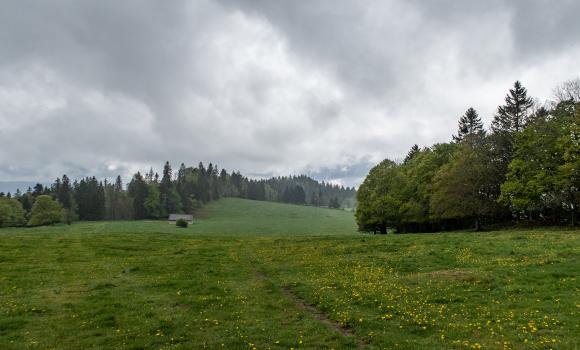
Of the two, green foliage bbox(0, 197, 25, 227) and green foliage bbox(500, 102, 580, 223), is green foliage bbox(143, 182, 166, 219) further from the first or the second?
green foliage bbox(500, 102, 580, 223)

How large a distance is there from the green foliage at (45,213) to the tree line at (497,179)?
101 m

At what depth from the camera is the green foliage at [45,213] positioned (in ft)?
403

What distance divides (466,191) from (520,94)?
79.0 feet

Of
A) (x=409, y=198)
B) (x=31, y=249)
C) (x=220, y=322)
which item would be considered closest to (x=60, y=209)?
(x=31, y=249)

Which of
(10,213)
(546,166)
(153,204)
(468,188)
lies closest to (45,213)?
(10,213)

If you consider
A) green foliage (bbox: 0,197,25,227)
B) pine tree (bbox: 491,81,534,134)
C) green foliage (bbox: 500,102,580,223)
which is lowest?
green foliage (bbox: 0,197,25,227)

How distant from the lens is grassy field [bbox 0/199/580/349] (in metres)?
13.6

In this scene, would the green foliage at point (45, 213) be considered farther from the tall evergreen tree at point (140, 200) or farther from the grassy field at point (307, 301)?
the grassy field at point (307, 301)

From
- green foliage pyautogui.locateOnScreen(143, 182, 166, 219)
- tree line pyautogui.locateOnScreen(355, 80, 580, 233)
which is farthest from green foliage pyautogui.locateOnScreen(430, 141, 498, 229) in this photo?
Answer: green foliage pyautogui.locateOnScreen(143, 182, 166, 219)

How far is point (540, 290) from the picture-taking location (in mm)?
18656

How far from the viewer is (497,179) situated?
6322 cm

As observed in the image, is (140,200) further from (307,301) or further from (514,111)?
(307,301)

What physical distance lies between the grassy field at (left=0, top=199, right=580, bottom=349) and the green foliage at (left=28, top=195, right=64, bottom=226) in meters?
103

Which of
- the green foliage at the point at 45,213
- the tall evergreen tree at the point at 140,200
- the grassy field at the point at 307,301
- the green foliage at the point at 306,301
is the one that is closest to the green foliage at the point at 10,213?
the green foliage at the point at 45,213
